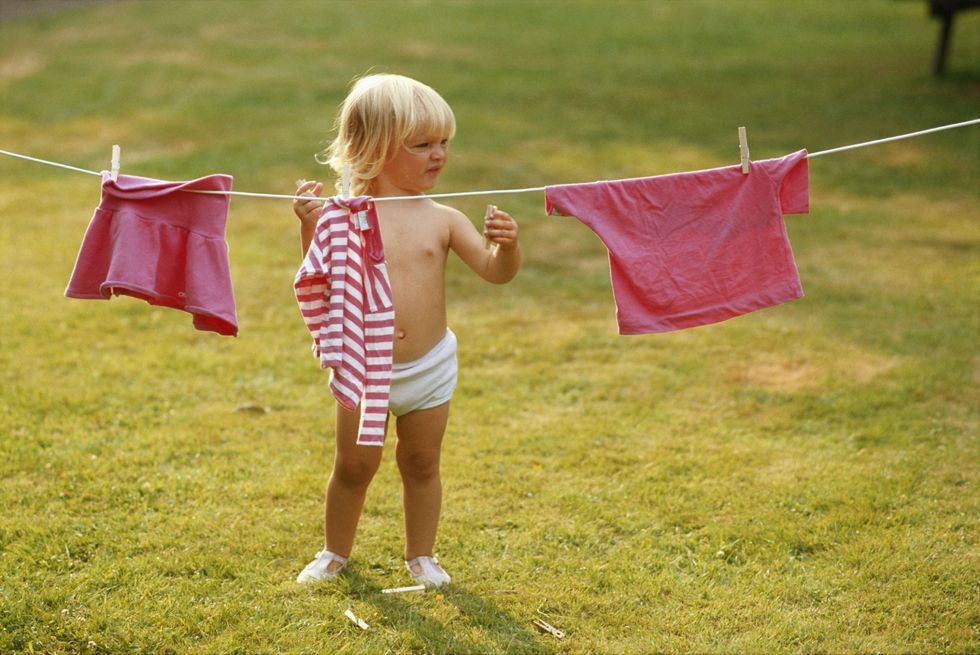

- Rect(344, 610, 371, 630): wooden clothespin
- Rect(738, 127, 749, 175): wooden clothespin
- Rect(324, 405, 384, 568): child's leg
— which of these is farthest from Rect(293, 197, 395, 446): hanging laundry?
Rect(738, 127, 749, 175): wooden clothespin

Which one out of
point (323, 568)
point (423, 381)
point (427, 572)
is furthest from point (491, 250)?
point (323, 568)

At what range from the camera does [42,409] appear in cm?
456

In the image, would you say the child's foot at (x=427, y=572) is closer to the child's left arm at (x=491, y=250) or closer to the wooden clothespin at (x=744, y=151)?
the child's left arm at (x=491, y=250)

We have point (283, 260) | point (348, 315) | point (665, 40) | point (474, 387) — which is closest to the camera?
→ point (348, 315)

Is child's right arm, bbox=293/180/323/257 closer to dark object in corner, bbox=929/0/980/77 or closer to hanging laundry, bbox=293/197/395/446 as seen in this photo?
hanging laundry, bbox=293/197/395/446

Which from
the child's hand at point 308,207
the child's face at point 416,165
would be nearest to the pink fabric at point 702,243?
the child's face at point 416,165

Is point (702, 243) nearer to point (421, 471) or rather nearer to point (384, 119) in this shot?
point (384, 119)

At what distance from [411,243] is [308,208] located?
0.33 metres

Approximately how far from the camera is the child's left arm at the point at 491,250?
9.95 feet

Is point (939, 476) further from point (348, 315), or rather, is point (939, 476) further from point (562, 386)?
point (348, 315)

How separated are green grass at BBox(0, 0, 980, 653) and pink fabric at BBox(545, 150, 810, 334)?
0.91 m

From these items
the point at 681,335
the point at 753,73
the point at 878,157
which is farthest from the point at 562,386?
the point at 753,73

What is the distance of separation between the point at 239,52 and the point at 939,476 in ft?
33.4

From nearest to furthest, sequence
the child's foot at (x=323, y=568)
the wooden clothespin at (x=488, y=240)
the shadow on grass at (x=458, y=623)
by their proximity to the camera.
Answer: the wooden clothespin at (x=488, y=240), the shadow on grass at (x=458, y=623), the child's foot at (x=323, y=568)
